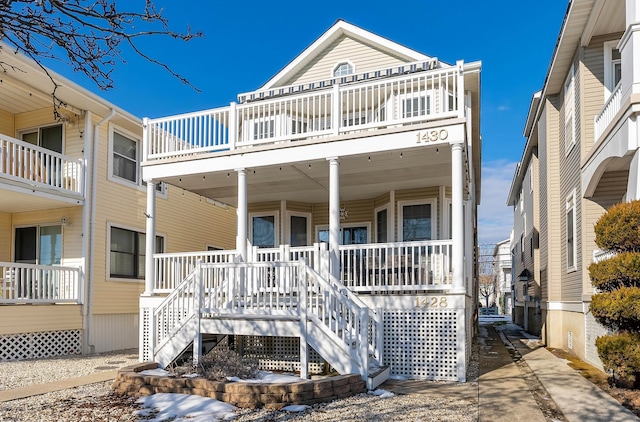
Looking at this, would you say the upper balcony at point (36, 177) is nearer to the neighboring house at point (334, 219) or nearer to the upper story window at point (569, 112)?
the neighboring house at point (334, 219)

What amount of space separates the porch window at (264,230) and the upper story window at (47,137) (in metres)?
5.39

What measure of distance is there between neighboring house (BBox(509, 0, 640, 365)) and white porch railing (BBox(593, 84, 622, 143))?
2 cm

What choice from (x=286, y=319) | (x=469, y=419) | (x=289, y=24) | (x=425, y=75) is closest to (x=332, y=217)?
(x=286, y=319)

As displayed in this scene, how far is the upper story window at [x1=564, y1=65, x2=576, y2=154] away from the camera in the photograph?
38.7 feet

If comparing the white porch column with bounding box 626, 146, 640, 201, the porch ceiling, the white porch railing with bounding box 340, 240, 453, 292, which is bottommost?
the white porch railing with bounding box 340, 240, 453, 292

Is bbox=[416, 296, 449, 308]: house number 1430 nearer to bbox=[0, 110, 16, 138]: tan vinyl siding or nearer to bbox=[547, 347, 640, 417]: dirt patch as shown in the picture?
bbox=[547, 347, 640, 417]: dirt patch

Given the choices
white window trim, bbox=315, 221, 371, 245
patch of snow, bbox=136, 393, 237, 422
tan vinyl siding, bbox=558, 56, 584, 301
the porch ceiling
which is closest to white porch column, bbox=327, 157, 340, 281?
the porch ceiling

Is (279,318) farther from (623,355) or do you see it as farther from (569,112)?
A: (569,112)

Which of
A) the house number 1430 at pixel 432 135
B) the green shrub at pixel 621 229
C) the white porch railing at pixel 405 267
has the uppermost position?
the house number 1430 at pixel 432 135

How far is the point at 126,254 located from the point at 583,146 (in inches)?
457

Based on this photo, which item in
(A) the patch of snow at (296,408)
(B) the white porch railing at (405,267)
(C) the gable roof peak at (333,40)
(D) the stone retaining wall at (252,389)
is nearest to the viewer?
(A) the patch of snow at (296,408)

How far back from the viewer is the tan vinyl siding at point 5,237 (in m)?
13.4

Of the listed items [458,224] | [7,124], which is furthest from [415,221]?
[7,124]

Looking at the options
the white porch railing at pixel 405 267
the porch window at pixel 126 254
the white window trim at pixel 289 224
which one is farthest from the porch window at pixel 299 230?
the porch window at pixel 126 254
